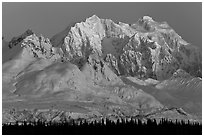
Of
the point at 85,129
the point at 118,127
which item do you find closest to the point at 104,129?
the point at 118,127

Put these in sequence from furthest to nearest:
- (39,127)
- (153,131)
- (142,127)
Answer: (142,127) → (153,131) → (39,127)

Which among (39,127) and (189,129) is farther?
(189,129)

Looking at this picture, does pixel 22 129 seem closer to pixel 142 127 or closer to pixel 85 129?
pixel 85 129

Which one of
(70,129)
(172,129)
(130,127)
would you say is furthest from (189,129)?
(70,129)

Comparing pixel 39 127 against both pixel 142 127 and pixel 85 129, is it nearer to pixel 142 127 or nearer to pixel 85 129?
pixel 85 129

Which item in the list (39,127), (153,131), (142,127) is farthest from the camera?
(142,127)

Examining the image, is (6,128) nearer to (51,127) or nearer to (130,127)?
(51,127)

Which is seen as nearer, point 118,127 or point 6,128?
point 6,128
